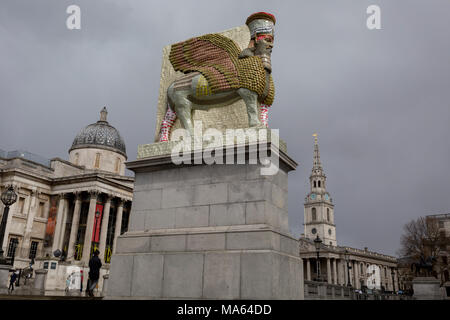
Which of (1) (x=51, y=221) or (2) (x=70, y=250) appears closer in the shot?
(2) (x=70, y=250)

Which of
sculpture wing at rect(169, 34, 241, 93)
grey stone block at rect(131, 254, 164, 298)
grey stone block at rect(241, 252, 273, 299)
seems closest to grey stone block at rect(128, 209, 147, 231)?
grey stone block at rect(131, 254, 164, 298)

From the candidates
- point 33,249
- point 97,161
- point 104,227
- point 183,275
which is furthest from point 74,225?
point 183,275

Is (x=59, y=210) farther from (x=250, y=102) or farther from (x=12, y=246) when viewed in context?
(x=250, y=102)

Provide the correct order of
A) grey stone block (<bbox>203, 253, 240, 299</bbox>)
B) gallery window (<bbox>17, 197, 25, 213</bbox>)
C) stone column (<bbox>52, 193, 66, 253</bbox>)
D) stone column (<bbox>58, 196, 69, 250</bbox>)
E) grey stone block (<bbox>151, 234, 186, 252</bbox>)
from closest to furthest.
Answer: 1. grey stone block (<bbox>203, 253, 240, 299</bbox>)
2. grey stone block (<bbox>151, 234, 186, 252</bbox>)
3. gallery window (<bbox>17, 197, 25, 213</bbox>)
4. stone column (<bbox>52, 193, 66, 253</bbox>)
5. stone column (<bbox>58, 196, 69, 250</bbox>)

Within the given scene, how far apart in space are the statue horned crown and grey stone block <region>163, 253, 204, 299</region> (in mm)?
3747

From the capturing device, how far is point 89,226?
54812 millimetres

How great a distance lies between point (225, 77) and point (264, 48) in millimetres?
1411

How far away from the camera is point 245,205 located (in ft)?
28.5

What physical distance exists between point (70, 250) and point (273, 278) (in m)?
52.7

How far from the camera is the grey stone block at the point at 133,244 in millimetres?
9352

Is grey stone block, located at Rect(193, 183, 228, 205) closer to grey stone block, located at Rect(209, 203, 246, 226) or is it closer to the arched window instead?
grey stone block, located at Rect(209, 203, 246, 226)

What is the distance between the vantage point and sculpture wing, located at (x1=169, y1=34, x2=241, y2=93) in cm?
1020
